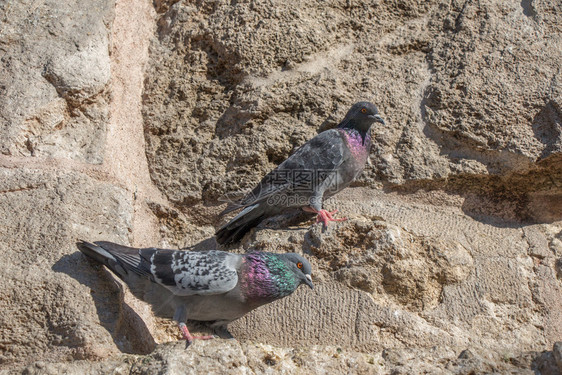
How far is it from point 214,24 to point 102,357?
2747 mm

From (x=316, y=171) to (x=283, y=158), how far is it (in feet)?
1.14

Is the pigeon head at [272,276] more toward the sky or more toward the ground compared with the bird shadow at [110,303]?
more toward the sky

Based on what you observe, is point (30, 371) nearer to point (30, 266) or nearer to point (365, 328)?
point (30, 266)

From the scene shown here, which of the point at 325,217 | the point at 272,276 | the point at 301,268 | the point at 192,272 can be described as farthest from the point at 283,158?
the point at 192,272

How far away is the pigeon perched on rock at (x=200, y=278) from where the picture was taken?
3.93 metres

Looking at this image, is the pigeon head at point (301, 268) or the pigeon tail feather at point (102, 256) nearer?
the pigeon tail feather at point (102, 256)

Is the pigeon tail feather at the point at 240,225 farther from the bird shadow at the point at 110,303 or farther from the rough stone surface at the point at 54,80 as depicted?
the rough stone surface at the point at 54,80

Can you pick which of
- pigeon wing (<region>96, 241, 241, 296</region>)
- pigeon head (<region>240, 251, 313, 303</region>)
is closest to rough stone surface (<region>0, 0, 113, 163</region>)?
pigeon wing (<region>96, 241, 241, 296</region>)

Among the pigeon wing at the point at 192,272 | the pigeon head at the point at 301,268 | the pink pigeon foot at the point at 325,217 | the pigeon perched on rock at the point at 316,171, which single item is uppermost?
the pigeon perched on rock at the point at 316,171

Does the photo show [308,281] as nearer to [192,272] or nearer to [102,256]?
[192,272]

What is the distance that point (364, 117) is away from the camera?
4.71 meters

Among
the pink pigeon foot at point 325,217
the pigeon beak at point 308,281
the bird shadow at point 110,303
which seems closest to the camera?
the bird shadow at point 110,303

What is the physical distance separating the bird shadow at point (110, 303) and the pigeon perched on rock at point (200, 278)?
0.25ft

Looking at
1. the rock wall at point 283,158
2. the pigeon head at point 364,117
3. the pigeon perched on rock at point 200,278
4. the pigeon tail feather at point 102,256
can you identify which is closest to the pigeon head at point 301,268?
the pigeon perched on rock at point 200,278
